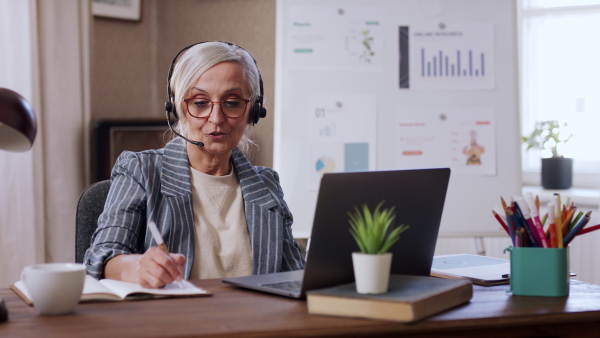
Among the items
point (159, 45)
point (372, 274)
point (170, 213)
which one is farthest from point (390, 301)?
point (159, 45)

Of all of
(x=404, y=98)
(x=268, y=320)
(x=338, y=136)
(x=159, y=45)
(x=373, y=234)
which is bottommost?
(x=268, y=320)

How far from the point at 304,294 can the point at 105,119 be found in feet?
6.90

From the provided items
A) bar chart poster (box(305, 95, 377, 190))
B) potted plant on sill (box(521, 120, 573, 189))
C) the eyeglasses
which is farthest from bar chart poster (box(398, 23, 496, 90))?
the eyeglasses

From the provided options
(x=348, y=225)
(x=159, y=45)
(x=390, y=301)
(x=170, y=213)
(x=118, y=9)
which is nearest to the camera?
(x=390, y=301)

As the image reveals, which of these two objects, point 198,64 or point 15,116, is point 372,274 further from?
point 198,64

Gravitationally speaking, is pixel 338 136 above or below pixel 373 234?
above

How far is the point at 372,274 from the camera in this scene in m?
1.03

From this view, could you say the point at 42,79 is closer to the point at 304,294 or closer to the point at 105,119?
the point at 105,119

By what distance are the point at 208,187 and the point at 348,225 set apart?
64 cm

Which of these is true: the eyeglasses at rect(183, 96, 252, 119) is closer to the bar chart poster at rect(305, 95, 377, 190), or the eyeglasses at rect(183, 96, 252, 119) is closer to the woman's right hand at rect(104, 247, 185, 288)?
the woman's right hand at rect(104, 247, 185, 288)

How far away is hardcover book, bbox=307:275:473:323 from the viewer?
0.98 metres

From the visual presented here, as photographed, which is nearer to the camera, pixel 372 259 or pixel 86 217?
pixel 372 259

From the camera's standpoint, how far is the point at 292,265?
1686 mm

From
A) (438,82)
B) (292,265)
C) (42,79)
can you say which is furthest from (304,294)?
(42,79)
